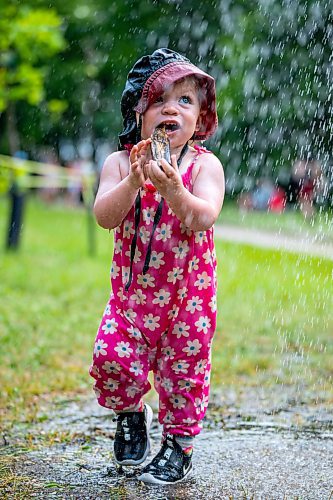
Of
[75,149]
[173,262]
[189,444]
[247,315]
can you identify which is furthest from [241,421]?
[75,149]

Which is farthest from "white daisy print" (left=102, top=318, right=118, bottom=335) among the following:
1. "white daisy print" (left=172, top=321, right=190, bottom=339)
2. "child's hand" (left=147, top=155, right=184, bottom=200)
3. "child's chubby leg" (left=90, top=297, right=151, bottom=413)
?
"child's hand" (left=147, top=155, right=184, bottom=200)

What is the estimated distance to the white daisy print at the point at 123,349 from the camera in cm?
337

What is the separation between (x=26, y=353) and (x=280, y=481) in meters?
3.03

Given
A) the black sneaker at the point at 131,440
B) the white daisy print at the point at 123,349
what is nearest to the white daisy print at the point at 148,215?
the white daisy print at the point at 123,349

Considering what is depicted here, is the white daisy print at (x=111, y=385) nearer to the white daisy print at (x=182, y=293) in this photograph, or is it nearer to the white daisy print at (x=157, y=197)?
the white daisy print at (x=182, y=293)

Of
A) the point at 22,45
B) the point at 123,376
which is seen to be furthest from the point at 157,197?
the point at 22,45

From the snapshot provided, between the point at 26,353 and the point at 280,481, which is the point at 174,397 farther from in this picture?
the point at 26,353

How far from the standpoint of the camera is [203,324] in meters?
3.41

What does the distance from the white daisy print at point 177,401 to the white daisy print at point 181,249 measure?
1.73 feet

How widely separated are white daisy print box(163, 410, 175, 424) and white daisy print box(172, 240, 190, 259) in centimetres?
60

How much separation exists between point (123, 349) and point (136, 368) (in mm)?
90

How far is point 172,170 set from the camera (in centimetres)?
312

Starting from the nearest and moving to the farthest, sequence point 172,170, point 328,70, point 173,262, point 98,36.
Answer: point 172,170, point 173,262, point 328,70, point 98,36

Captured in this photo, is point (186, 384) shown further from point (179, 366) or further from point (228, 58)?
point (228, 58)
